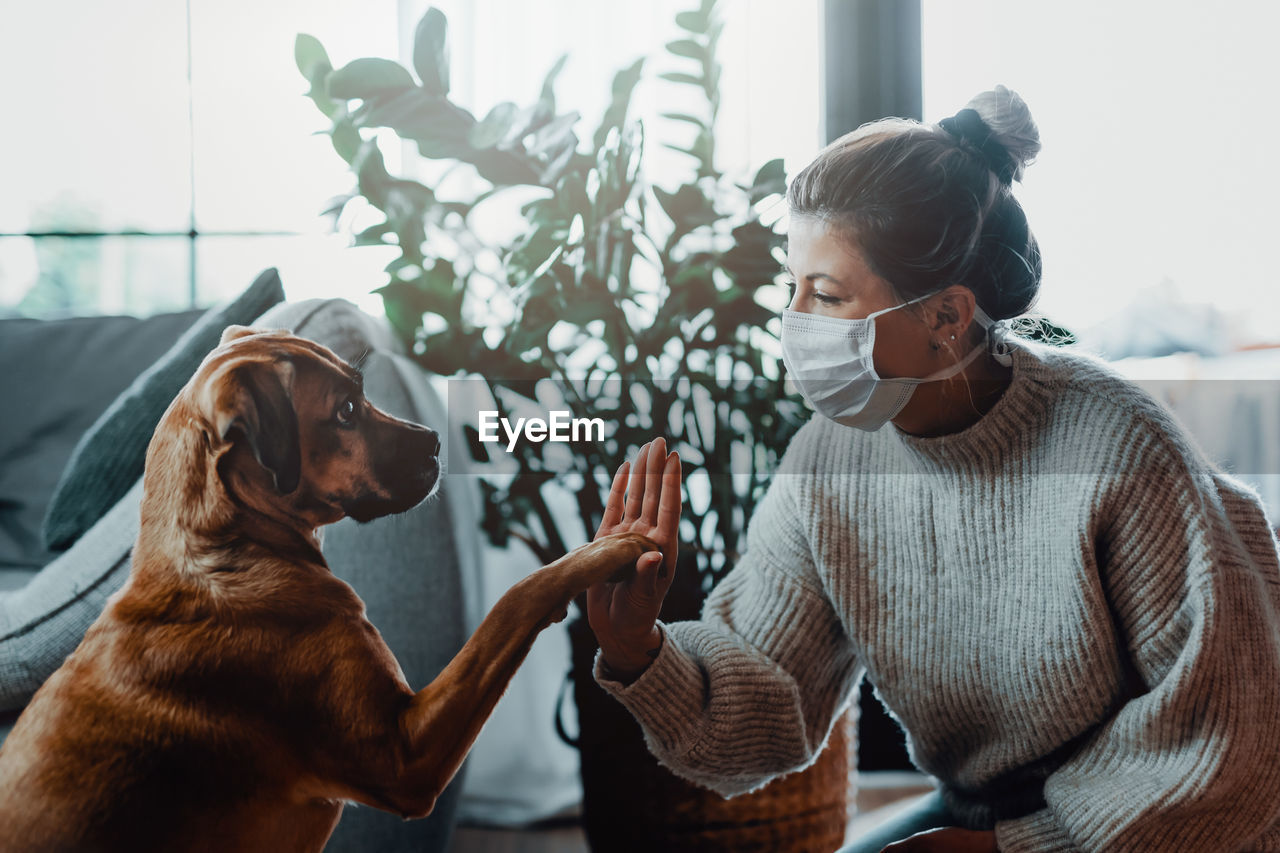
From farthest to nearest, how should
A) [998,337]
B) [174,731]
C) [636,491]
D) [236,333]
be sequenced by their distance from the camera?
[998,337], [636,491], [236,333], [174,731]

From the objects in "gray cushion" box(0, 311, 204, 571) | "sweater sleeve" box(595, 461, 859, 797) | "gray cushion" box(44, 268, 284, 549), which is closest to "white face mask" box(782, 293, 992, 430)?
"sweater sleeve" box(595, 461, 859, 797)

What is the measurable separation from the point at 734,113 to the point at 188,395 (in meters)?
0.75

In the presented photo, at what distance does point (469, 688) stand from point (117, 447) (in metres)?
0.48

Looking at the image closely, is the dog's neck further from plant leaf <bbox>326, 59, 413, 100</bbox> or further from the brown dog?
plant leaf <bbox>326, 59, 413, 100</bbox>

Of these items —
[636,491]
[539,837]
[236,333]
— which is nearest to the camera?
[236,333]

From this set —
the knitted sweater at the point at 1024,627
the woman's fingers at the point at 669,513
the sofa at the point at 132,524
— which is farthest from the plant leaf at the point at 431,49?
the knitted sweater at the point at 1024,627

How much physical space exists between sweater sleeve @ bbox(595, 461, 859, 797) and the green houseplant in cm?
9

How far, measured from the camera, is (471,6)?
94 centimetres

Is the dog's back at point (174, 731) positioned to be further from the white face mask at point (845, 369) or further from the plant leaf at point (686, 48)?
the plant leaf at point (686, 48)

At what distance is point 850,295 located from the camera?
0.88 m

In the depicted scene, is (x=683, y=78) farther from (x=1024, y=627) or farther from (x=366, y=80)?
(x=1024, y=627)

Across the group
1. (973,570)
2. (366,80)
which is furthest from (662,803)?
(366,80)

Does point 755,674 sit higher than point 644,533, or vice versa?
point 644,533

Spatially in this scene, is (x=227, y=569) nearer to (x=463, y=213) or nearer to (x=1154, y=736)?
(x=463, y=213)
